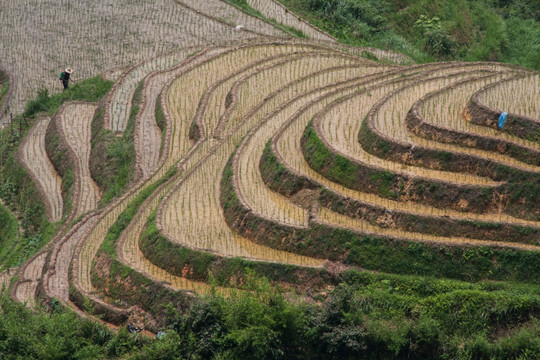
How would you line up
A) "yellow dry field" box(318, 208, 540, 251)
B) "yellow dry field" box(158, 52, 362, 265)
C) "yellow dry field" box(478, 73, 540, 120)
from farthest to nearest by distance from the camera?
"yellow dry field" box(478, 73, 540, 120)
"yellow dry field" box(158, 52, 362, 265)
"yellow dry field" box(318, 208, 540, 251)

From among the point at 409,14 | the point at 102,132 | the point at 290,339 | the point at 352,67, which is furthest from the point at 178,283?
the point at 409,14

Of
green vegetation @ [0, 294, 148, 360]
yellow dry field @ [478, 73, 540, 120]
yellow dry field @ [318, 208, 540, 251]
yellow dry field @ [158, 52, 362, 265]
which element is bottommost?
green vegetation @ [0, 294, 148, 360]

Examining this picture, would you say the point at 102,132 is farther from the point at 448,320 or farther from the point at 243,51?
the point at 448,320

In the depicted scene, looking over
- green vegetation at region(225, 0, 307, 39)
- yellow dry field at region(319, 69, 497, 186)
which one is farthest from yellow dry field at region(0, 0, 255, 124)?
yellow dry field at region(319, 69, 497, 186)

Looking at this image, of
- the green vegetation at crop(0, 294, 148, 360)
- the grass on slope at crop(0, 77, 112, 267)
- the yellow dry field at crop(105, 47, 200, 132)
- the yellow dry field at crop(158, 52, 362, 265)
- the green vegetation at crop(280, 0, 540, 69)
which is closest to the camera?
the green vegetation at crop(0, 294, 148, 360)

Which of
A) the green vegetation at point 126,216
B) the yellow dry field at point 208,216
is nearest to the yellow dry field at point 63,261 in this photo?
the green vegetation at point 126,216

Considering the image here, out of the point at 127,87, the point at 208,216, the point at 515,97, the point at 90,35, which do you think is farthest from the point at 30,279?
the point at 90,35

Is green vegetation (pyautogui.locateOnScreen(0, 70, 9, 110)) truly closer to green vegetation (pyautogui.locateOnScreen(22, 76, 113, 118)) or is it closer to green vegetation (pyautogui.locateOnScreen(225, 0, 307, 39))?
green vegetation (pyautogui.locateOnScreen(22, 76, 113, 118))
